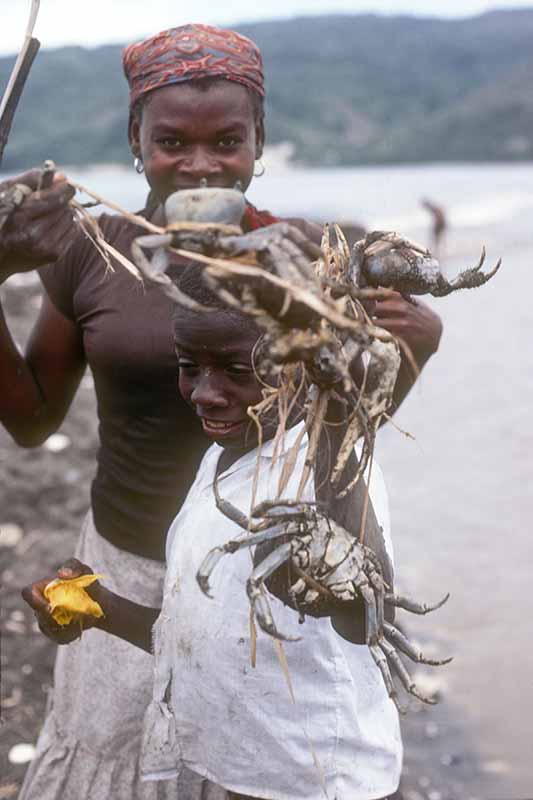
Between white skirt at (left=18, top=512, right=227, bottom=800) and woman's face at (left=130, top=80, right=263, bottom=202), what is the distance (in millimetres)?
931

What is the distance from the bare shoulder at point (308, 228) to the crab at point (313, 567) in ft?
2.81

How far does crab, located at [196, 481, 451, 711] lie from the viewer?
133 centimetres

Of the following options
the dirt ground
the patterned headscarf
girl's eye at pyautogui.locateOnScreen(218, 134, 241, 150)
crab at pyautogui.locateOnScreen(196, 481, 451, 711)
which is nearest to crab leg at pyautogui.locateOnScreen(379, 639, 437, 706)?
crab at pyautogui.locateOnScreen(196, 481, 451, 711)

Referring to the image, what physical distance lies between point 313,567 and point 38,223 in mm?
653

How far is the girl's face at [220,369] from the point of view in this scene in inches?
64.1

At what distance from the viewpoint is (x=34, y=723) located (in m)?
3.55

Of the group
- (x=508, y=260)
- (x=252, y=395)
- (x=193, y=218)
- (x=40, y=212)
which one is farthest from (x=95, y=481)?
(x=508, y=260)

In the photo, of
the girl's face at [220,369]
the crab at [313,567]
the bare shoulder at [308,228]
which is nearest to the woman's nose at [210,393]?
the girl's face at [220,369]

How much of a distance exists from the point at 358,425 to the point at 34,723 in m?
2.70

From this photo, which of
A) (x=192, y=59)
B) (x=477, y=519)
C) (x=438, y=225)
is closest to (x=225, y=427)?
(x=192, y=59)

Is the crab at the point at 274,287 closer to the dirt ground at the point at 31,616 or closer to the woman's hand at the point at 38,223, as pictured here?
the woman's hand at the point at 38,223

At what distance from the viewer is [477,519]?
5773 millimetres

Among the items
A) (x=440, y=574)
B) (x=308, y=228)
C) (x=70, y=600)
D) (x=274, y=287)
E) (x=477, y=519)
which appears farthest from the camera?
(x=477, y=519)

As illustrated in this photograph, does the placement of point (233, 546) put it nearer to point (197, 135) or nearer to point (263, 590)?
point (263, 590)
